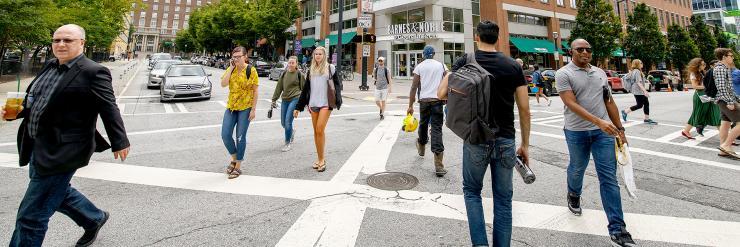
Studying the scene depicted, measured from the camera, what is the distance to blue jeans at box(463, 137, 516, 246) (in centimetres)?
250

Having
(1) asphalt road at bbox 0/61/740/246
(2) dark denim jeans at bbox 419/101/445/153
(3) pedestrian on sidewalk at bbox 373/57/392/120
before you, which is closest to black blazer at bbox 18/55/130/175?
(1) asphalt road at bbox 0/61/740/246

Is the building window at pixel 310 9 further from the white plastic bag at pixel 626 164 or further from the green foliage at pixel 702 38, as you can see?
the green foliage at pixel 702 38

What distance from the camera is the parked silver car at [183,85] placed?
13.0 m

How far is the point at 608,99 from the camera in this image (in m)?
Result: 3.18

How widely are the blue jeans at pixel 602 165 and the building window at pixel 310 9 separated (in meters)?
41.8

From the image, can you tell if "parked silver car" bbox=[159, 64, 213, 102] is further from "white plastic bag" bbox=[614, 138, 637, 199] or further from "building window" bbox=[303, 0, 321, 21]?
"building window" bbox=[303, 0, 321, 21]

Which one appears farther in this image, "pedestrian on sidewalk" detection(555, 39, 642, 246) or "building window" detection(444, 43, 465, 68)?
"building window" detection(444, 43, 465, 68)

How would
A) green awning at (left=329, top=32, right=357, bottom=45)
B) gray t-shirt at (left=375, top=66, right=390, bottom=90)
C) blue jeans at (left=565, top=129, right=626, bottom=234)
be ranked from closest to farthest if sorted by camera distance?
blue jeans at (left=565, top=129, right=626, bottom=234)
gray t-shirt at (left=375, top=66, right=390, bottom=90)
green awning at (left=329, top=32, right=357, bottom=45)

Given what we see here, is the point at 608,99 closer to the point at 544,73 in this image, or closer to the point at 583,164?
the point at 583,164

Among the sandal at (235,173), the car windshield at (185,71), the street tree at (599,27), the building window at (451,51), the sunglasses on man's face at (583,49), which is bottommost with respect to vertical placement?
the sandal at (235,173)

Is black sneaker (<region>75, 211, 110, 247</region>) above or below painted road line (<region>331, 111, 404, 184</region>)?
below

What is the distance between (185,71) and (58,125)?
13372 millimetres

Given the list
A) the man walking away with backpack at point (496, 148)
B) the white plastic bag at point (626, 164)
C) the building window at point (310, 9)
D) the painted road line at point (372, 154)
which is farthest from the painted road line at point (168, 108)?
the building window at point (310, 9)

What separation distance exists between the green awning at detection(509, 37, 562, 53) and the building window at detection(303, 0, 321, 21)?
22.9 m
